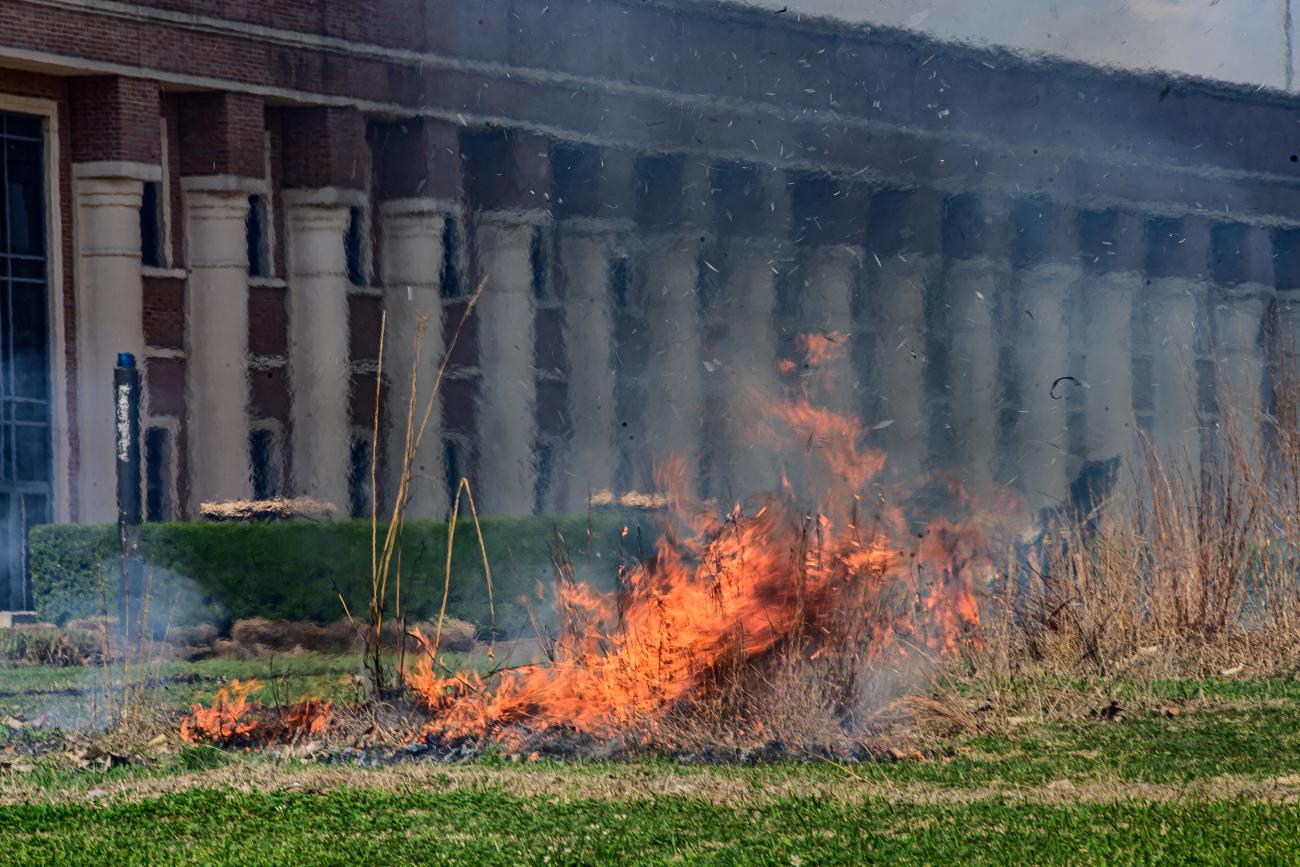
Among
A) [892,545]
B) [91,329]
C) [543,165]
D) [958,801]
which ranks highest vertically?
[543,165]

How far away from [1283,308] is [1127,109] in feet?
24.0

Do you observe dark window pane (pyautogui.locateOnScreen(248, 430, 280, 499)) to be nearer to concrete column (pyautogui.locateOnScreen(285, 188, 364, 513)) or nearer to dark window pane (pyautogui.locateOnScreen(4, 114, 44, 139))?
concrete column (pyautogui.locateOnScreen(285, 188, 364, 513))

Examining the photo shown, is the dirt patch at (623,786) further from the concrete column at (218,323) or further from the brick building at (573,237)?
the concrete column at (218,323)

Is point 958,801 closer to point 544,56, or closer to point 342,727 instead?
point 342,727

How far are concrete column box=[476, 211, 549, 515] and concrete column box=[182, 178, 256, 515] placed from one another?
12.7 feet

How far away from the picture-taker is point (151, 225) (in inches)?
1080

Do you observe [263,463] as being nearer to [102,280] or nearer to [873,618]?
[102,280]

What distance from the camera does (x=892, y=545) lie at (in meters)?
12.6

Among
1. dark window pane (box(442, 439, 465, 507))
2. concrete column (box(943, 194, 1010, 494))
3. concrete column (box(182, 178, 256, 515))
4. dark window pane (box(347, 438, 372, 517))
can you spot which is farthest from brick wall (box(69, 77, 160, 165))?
concrete column (box(943, 194, 1010, 494))

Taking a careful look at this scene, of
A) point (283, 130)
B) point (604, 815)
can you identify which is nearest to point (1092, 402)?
point (283, 130)

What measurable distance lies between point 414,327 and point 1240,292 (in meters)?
15.4

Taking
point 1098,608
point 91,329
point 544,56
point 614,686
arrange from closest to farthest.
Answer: point 614,686 → point 1098,608 → point 91,329 → point 544,56

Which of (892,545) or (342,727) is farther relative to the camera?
(892,545)

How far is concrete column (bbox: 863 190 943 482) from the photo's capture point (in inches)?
1232
